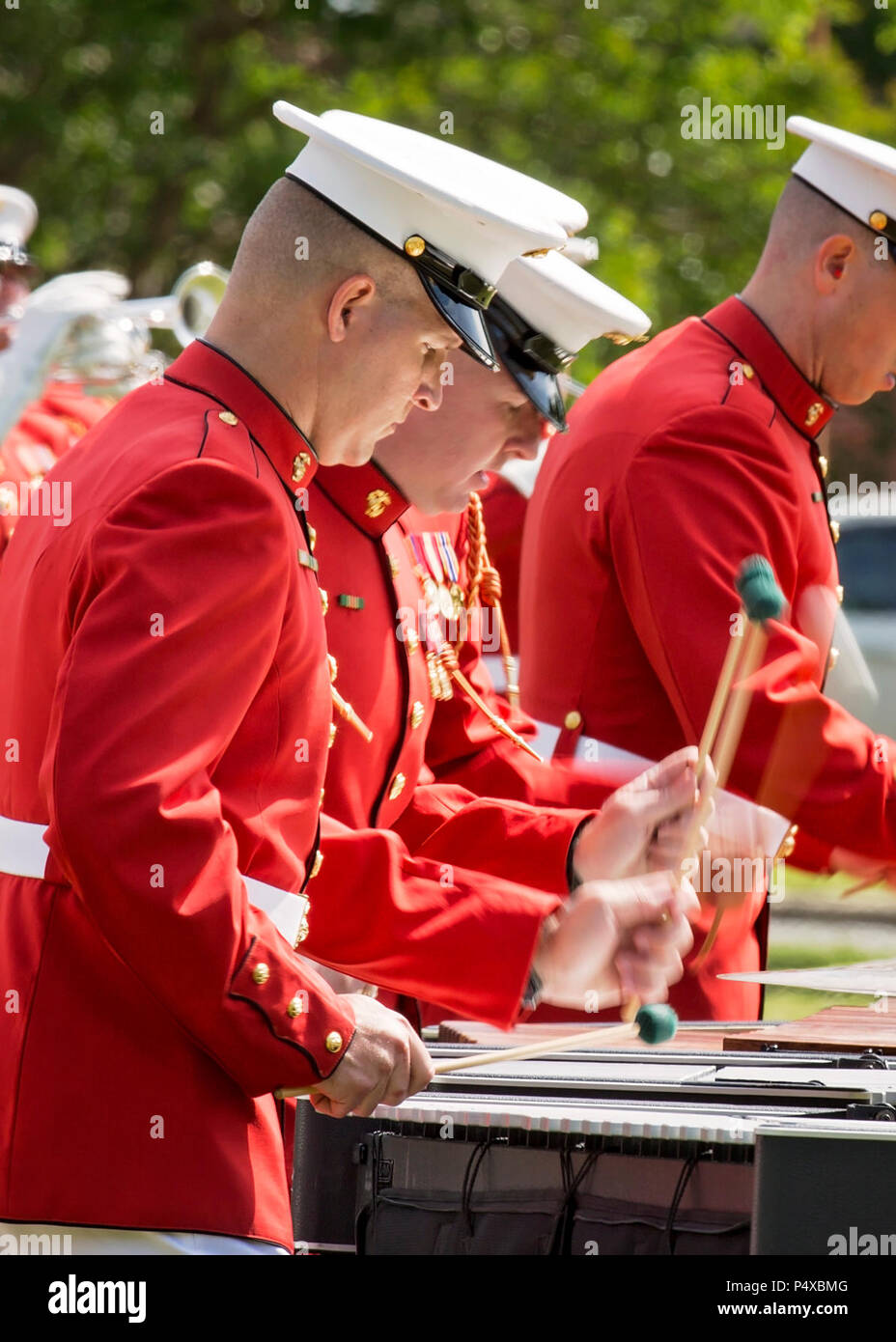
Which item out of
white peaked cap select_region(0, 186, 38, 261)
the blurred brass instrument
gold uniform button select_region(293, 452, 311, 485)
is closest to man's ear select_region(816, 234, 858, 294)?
gold uniform button select_region(293, 452, 311, 485)

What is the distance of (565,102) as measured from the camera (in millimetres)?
13547

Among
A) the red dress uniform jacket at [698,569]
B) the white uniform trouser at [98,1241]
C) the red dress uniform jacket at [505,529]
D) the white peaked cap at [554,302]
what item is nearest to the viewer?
the white uniform trouser at [98,1241]

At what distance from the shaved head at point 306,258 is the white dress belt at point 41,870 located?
0.66 meters

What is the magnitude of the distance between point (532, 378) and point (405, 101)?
10054 mm

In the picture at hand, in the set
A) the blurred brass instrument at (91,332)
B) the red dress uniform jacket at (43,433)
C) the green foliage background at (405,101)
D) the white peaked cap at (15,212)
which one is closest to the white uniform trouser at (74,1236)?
the red dress uniform jacket at (43,433)

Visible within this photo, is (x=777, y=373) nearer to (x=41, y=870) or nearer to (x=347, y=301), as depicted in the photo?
(x=347, y=301)

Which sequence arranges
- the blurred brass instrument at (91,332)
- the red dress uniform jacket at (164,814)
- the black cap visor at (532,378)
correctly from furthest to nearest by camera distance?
the blurred brass instrument at (91,332) → the black cap visor at (532,378) → the red dress uniform jacket at (164,814)

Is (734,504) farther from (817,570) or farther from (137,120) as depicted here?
(137,120)

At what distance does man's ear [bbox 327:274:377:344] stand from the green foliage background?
10.8 meters

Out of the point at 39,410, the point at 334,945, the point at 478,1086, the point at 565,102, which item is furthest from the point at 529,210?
the point at 565,102

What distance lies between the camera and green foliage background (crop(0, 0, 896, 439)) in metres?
13.4

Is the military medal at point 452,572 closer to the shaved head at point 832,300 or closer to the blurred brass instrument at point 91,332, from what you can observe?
the shaved head at point 832,300

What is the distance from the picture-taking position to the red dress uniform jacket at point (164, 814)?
7.23 ft
